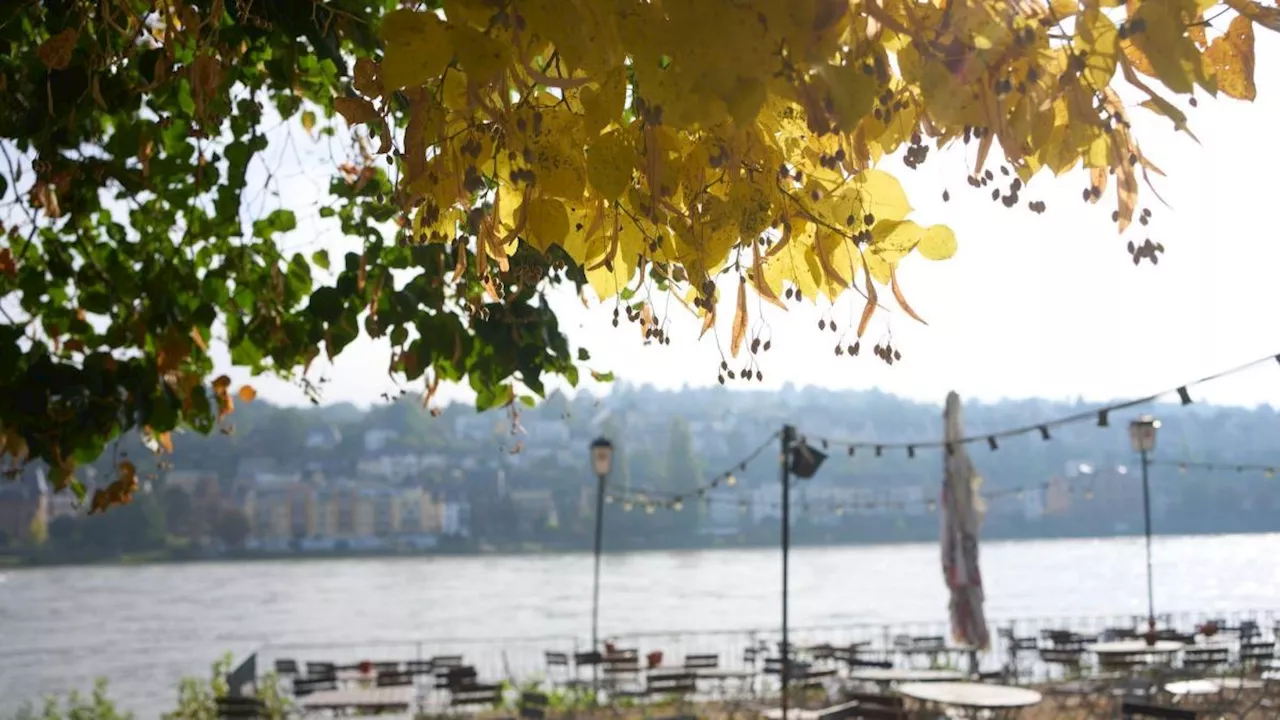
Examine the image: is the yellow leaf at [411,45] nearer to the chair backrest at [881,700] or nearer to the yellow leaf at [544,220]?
the yellow leaf at [544,220]

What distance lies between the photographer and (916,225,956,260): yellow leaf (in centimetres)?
93

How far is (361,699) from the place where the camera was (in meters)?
9.55

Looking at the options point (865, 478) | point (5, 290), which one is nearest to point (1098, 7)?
point (5, 290)

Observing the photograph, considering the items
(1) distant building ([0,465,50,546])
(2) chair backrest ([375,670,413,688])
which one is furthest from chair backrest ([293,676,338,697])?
(1) distant building ([0,465,50,546])

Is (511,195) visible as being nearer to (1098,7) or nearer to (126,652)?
(1098,7)

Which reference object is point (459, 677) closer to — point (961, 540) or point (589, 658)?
point (589, 658)

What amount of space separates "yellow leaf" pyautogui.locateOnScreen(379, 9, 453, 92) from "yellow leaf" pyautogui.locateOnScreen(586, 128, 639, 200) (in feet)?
0.43

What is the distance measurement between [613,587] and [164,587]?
23.9 m

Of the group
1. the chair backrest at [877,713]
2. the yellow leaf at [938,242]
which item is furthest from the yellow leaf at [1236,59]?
the chair backrest at [877,713]

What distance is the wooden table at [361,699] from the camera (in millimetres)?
9338

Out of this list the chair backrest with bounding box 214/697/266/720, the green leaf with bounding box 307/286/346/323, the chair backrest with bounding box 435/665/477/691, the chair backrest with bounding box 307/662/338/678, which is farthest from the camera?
the chair backrest with bounding box 307/662/338/678

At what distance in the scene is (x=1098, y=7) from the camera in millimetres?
752

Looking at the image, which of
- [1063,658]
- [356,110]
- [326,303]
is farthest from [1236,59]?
[1063,658]

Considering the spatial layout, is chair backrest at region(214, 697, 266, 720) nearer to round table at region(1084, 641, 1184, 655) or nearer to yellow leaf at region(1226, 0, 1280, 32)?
A: round table at region(1084, 641, 1184, 655)
